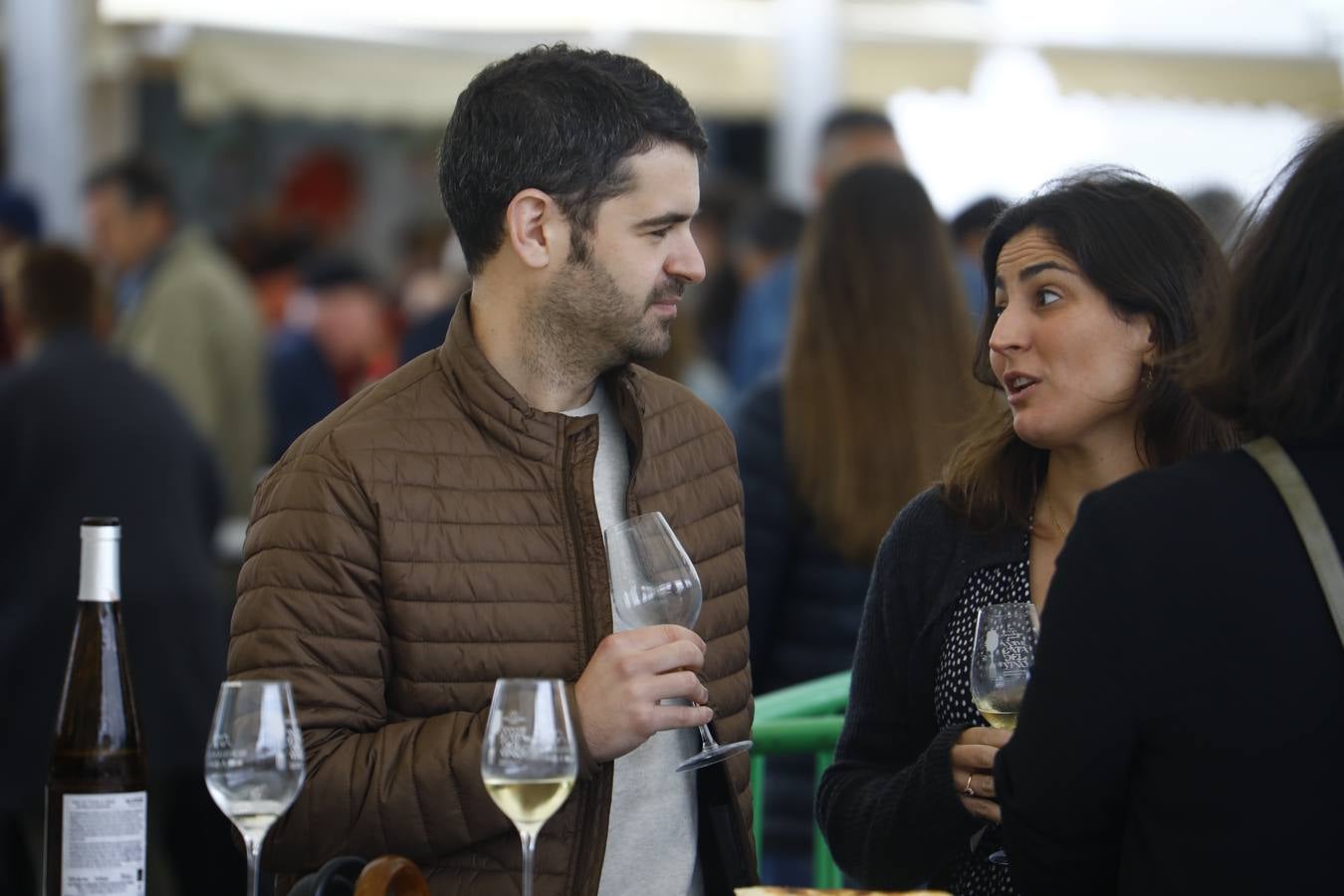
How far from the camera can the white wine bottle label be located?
6.77 ft

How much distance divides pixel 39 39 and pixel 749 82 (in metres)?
3.47

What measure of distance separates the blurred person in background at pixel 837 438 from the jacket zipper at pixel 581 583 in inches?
55.8

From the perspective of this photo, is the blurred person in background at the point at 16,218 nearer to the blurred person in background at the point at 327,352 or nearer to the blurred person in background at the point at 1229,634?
the blurred person in background at the point at 327,352

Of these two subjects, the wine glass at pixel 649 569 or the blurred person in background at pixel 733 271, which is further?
the blurred person in background at pixel 733 271

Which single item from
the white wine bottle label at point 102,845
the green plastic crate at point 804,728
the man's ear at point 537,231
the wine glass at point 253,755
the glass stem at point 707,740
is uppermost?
the man's ear at point 537,231

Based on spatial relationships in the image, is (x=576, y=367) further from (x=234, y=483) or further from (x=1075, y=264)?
(x=234, y=483)

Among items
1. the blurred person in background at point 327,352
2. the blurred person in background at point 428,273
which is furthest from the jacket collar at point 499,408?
the blurred person in background at point 327,352

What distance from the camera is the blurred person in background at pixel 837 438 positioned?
390 centimetres

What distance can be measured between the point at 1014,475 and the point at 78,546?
3.64 m

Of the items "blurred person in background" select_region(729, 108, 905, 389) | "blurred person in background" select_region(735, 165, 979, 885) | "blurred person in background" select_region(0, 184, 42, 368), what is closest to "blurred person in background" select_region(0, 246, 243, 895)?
"blurred person in background" select_region(0, 184, 42, 368)

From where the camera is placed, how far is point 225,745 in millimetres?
1954

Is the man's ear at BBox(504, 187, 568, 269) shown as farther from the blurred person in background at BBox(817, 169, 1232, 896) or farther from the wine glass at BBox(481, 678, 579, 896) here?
the wine glass at BBox(481, 678, 579, 896)

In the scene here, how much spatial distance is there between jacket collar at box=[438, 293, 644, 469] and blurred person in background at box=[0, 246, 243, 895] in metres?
3.34

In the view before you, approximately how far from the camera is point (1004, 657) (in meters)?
2.28
